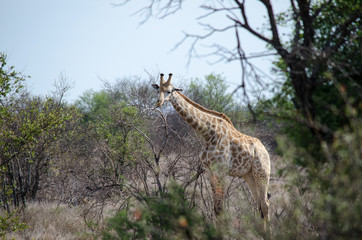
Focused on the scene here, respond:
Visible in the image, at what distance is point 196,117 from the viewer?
275 inches

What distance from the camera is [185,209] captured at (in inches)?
181

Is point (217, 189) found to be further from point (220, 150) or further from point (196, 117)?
point (196, 117)

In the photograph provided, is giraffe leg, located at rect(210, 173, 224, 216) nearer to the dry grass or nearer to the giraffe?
the giraffe

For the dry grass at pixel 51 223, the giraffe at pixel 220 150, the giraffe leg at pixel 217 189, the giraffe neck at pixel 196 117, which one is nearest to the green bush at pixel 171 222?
the giraffe leg at pixel 217 189

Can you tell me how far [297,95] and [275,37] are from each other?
657 mm

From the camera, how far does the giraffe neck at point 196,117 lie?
6914 millimetres

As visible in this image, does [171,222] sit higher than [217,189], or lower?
lower

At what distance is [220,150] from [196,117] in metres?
0.67

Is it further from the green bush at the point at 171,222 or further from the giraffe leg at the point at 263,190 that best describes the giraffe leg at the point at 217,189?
the green bush at the point at 171,222

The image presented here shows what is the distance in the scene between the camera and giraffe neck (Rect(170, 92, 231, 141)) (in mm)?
6914

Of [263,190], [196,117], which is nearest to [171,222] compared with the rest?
[196,117]

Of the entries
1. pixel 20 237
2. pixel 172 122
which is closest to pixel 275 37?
pixel 20 237

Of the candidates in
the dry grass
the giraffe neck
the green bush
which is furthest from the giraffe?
the dry grass

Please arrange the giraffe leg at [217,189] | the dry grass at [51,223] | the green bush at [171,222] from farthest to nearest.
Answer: the dry grass at [51,223] → the giraffe leg at [217,189] → the green bush at [171,222]
